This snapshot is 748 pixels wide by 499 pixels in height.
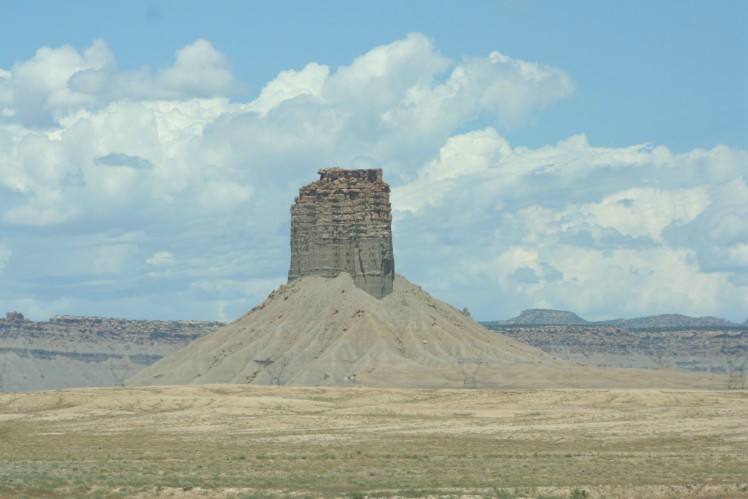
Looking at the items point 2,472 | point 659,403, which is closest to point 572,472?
point 2,472

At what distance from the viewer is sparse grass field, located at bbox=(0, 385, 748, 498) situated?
62938 mm

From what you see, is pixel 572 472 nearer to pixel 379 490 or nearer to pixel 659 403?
pixel 379 490

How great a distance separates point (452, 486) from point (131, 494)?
15591 millimetres

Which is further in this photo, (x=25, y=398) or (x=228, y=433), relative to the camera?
(x=25, y=398)

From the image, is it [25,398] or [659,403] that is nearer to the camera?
[659,403]

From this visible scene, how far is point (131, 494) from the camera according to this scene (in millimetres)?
59906

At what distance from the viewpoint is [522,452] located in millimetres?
86062

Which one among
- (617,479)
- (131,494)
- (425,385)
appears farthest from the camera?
(425,385)

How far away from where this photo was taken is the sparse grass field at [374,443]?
62938 mm

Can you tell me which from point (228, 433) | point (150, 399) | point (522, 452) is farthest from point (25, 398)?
point (522, 452)

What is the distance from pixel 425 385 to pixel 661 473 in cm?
13117

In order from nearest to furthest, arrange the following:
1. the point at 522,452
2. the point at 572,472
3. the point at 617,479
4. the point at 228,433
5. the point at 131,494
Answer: the point at 131,494, the point at 617,479, the point at 572,472, the point at 522,452, the point at 228,433

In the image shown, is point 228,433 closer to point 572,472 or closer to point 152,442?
point 152,442

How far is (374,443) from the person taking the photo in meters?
95.6
